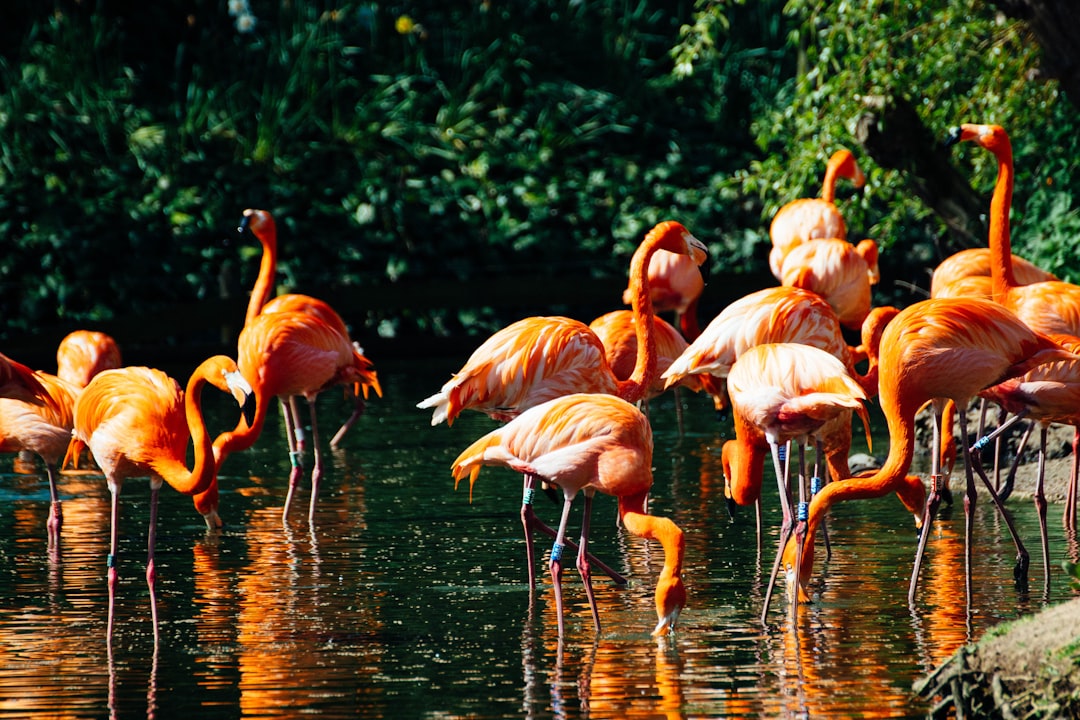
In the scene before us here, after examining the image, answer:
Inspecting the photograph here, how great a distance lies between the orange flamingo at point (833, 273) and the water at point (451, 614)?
1.15m

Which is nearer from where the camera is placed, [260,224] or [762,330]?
[762,330]

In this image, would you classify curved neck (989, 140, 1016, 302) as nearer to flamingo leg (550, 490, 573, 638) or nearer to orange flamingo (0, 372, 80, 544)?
flamingo leg (550, 490, 573, 638)

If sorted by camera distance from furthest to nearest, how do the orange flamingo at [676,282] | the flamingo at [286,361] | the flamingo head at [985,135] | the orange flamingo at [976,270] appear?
1. the orange flamingo at [676,282]
2. the orange flamingo at [976,270]
3. the flamingo at [286,361]
4. the flamingo head at [985,135]

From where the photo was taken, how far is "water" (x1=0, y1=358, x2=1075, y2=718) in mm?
4090

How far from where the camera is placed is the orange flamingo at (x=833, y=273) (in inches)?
322

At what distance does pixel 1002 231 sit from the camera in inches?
263

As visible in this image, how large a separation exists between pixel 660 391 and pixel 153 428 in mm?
2821

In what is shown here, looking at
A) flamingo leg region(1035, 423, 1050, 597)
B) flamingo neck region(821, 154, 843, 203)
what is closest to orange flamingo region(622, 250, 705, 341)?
flamingo neck region(821, 154, 843, 203)

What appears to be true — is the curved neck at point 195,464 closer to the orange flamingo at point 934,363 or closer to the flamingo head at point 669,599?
the flamingo head at point 669,599

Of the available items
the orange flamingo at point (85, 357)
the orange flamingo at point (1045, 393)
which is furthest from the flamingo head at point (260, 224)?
the orange flamingo at point (1045, 393)

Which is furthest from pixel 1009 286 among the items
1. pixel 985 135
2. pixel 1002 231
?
pixel 985 135

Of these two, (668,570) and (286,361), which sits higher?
(286,361)

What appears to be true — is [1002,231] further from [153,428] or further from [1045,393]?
[153,428]

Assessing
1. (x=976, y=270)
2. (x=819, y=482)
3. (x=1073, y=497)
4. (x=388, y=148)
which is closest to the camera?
(x=819, y=482)
